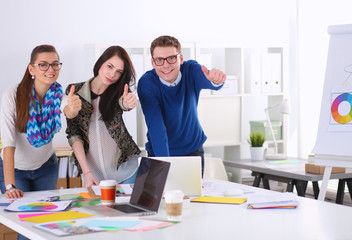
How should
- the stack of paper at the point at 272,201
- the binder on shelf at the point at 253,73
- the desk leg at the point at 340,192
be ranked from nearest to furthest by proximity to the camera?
1. the stack of paper at the point at 272,201
2. the desk leg at the point at 340,192
3. the binder on shelf at the point at 253,73

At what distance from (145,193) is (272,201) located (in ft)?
1.81

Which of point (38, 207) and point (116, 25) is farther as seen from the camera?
point (116, 25)

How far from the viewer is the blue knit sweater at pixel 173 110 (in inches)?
113

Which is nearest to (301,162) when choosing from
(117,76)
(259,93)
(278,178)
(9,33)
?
(278,178)

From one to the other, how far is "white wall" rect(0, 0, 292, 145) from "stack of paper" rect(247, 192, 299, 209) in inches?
123

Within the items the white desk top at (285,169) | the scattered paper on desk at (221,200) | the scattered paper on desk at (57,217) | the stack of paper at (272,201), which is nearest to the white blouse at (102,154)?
the scattered paper on desk at (221,200)

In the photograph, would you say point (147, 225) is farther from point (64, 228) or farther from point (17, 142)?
point (17, 142)

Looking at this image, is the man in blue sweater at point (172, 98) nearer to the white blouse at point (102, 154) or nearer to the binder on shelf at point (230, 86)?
the white blouse at point (102, 154)

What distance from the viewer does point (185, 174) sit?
2445 millimetres

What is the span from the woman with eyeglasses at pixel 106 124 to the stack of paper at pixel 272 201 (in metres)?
0.78

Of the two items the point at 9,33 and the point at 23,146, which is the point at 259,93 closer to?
the point at 9,33

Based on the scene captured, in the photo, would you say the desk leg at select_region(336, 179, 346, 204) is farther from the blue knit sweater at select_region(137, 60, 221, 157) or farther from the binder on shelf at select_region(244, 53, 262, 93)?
the blue knit sweater at select_region(137, 60, 221, 157)

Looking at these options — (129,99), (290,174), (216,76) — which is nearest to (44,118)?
(129,99)

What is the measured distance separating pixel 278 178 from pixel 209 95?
4.40 ft
